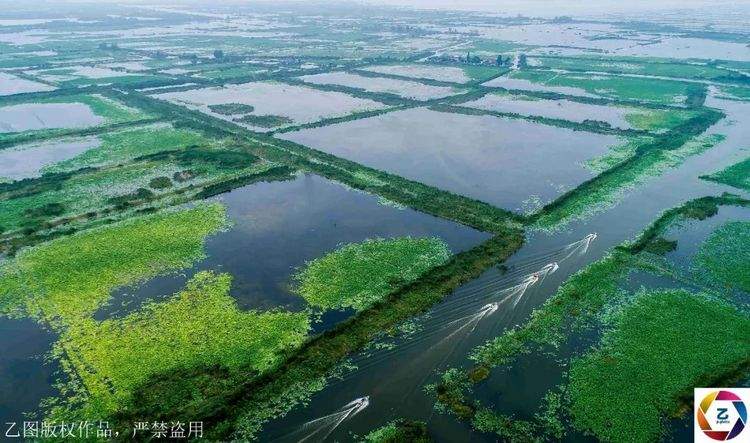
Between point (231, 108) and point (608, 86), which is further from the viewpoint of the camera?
point (608, 86)

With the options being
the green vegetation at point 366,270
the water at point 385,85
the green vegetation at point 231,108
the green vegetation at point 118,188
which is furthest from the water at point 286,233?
the water at point 385,85

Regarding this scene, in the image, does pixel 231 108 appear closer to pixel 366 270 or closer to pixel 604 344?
pixel 366 270

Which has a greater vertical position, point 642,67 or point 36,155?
point 642,67

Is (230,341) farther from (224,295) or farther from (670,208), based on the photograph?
(670,208)

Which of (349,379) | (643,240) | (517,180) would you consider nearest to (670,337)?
(643,240)

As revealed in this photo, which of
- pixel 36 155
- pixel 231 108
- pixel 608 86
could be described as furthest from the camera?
pixel 608 86

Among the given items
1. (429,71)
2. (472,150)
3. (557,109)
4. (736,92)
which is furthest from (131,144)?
(736,92)
